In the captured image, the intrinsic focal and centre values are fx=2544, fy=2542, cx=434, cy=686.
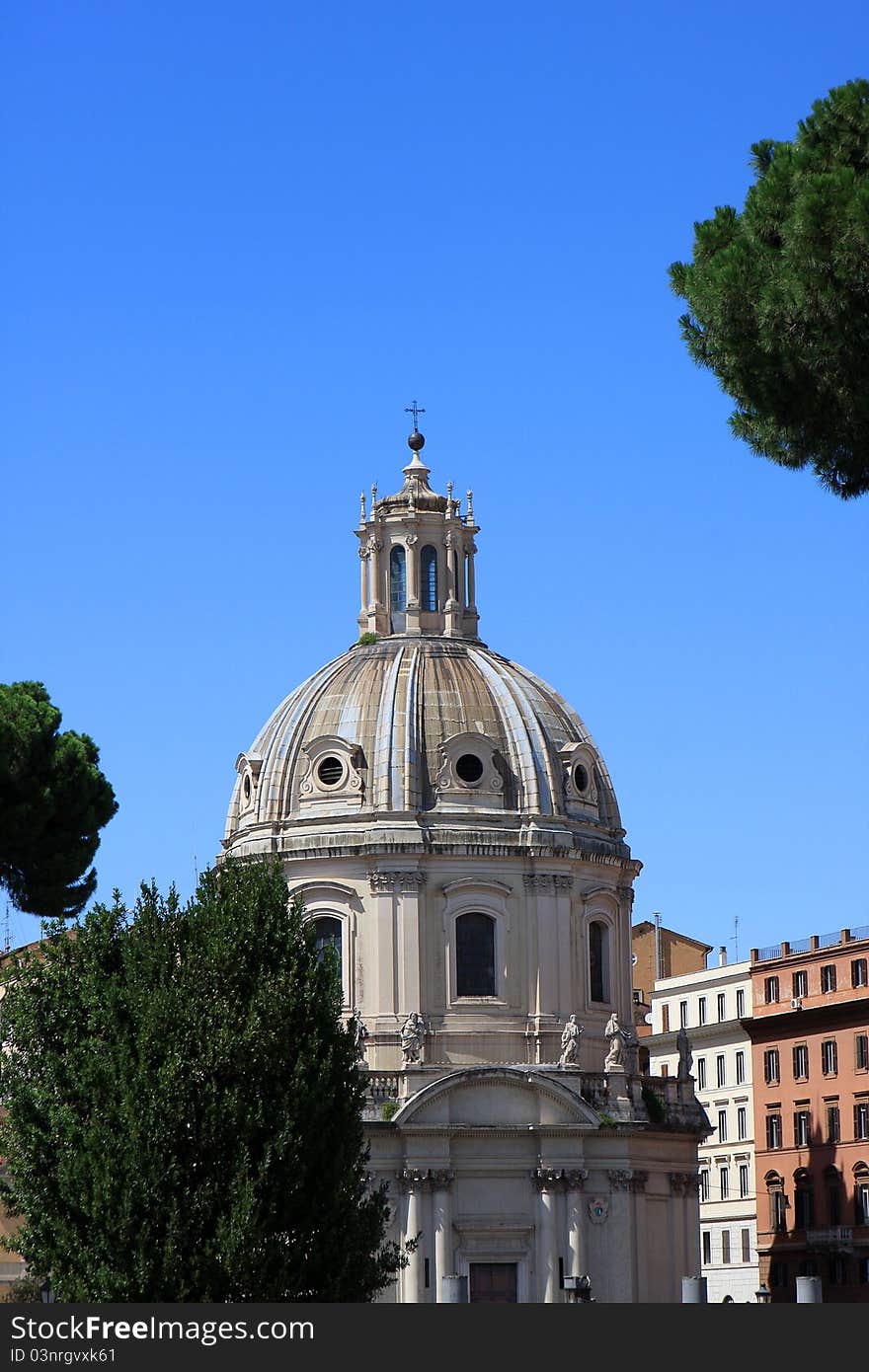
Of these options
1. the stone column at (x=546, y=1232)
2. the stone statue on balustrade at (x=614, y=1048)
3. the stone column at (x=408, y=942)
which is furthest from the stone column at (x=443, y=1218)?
the stone statue on balustrade at (x=614, y=1048)

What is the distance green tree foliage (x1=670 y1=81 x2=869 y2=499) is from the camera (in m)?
33.1

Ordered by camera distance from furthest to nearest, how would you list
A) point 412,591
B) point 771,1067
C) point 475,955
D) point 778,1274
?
point 771,1067 < point 778,1274 < point 412,591 < point 475,955

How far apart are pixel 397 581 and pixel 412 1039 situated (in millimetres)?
15936

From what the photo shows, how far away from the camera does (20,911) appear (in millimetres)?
47125

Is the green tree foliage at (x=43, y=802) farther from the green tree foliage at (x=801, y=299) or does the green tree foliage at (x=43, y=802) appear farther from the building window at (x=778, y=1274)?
the building window at (x=778, y=1274)


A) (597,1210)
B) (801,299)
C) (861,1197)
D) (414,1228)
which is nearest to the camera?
(801,299)

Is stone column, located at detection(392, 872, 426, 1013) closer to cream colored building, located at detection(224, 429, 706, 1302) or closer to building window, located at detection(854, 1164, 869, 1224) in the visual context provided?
cream colored building, located at detection(224, 429, 706, 1302)

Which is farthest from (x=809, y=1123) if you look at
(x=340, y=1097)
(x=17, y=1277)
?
(x=340, y=1097)

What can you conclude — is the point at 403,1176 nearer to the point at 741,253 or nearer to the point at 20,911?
the point at 20,911

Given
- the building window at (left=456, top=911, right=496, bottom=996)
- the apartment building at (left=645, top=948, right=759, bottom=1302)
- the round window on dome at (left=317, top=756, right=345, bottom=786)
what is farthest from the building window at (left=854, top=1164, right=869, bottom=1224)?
the round window on dome at (left=317, top=756, right=345, bottom=786)

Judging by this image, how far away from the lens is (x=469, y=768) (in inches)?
2987

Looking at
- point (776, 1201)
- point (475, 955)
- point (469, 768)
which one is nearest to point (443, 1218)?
point (475, 955)

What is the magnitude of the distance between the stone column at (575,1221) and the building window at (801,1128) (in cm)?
1845

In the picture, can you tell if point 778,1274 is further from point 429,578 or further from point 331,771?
point 429,578
